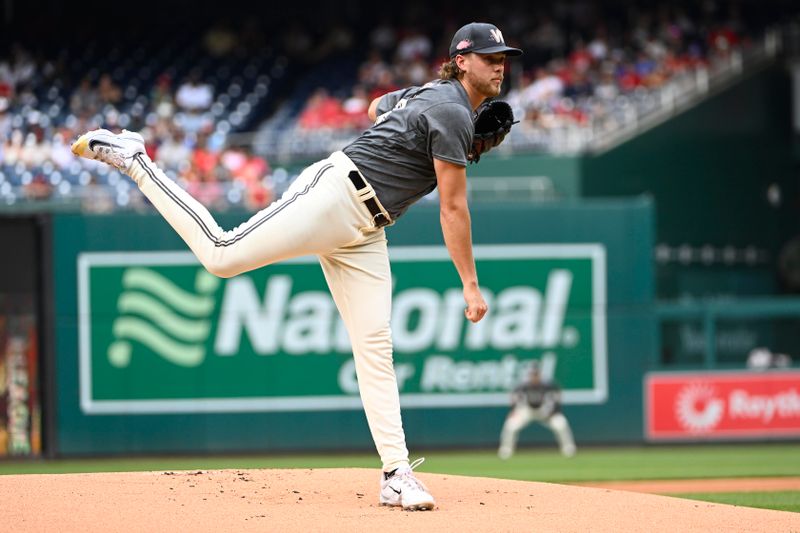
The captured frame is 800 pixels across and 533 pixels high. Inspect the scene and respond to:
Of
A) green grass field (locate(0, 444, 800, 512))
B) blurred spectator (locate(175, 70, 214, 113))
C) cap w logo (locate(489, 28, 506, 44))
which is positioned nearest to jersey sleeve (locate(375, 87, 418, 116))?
cap w logo (locate(489, 28, 506, 44))

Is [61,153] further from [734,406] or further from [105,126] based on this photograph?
[734,406]

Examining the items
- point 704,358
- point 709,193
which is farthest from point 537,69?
point 704,358

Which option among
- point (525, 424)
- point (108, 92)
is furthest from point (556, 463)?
point (108, 92)

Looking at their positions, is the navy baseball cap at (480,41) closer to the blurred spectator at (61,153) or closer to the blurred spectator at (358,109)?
the blurred spectator at (61,153)

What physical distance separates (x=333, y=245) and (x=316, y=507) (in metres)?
1.06

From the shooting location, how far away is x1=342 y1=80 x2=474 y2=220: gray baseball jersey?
4781 millimetres

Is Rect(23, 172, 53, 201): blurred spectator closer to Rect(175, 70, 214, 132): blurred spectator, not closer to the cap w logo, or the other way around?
Rect(175, 70, 214, 132): blurred spectator

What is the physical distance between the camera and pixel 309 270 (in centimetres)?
1384

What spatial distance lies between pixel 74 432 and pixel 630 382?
6.31 metres

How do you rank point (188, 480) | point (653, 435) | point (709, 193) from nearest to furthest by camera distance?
point (188, 480) < point (653, 435) < point (709, 193)

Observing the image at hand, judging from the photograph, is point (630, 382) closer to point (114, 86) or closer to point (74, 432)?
point (74, 432)

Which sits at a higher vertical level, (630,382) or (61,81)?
(61,81)

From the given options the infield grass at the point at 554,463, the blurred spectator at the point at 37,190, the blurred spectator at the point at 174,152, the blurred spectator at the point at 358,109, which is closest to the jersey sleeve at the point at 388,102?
the infield grass at the point at 554,463

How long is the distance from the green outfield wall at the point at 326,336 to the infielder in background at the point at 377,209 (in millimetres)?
8675
